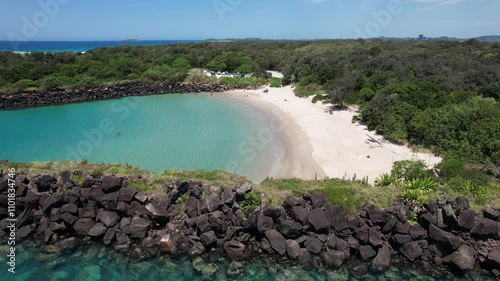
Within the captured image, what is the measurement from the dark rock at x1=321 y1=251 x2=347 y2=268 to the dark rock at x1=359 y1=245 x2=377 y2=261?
0.76 meters

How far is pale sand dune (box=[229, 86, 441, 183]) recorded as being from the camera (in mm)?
20906

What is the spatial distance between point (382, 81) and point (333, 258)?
29.3 m

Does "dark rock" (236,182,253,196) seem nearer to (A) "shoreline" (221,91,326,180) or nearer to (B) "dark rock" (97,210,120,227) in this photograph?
(A) "shoreline" (221,91,326,180)

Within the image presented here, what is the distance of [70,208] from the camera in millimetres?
14789

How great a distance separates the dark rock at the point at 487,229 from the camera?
1311cm

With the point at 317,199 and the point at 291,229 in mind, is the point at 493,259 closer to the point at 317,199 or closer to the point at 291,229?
the point at 317,199

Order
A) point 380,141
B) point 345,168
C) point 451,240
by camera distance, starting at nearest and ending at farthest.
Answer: point 451,240, point 345,168, point 380,141

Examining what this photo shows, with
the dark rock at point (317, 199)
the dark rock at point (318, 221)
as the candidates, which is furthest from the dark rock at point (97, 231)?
the dark rock at point (317, 199)

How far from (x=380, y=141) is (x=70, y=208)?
73.4ft

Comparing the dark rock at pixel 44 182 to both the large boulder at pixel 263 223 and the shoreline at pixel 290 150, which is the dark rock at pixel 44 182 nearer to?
the large boulder at pixel 263 223

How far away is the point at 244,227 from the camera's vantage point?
1425 centimetres

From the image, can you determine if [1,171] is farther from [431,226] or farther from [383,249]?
[431,226]

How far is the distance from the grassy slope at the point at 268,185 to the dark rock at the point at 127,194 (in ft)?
2.46

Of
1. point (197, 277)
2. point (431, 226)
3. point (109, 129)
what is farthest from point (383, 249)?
point (109, 129)
